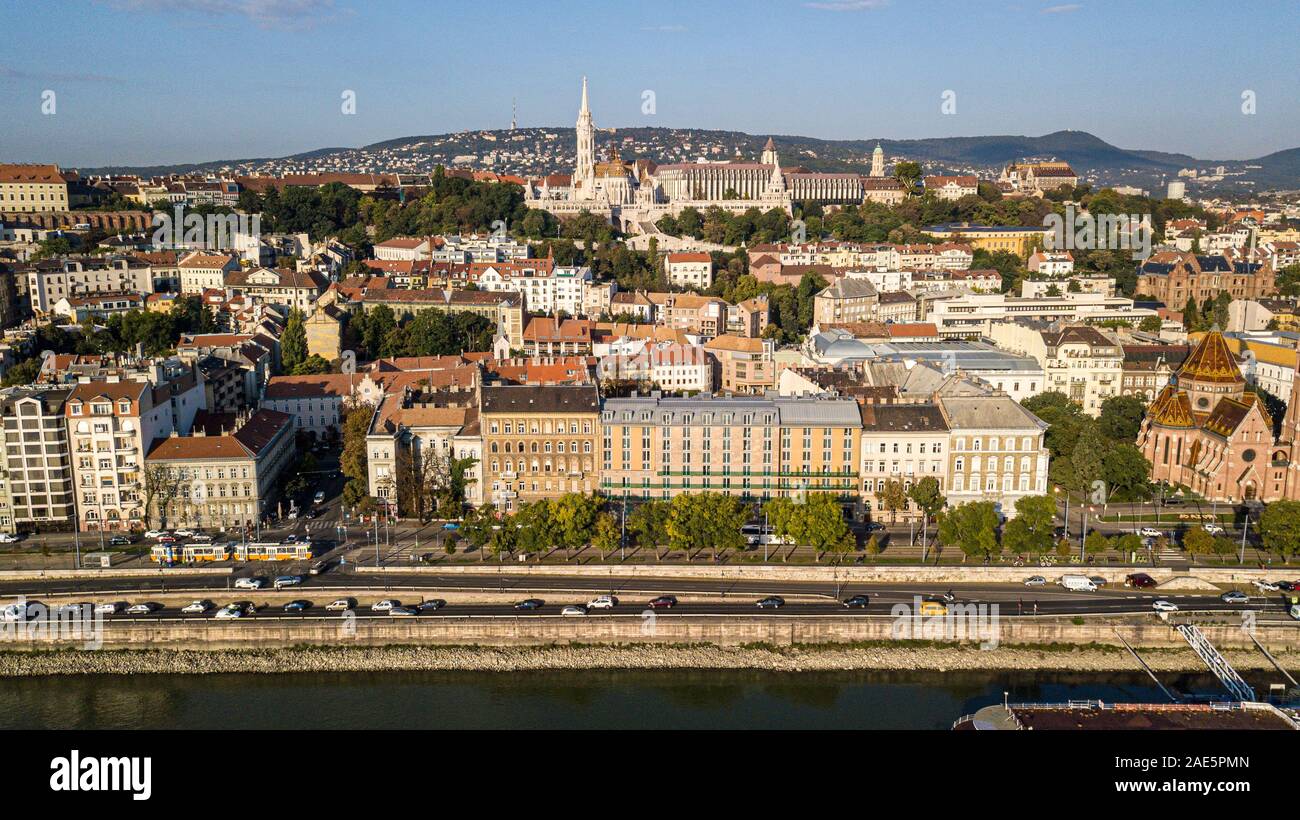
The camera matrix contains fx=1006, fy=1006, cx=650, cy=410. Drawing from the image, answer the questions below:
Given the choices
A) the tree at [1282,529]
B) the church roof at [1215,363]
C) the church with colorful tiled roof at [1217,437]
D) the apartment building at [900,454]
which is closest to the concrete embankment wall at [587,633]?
the tree at [1282,529]

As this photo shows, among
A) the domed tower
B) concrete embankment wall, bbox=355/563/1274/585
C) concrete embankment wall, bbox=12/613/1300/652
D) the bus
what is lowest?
concrete embankment wall, bbox=12/613/1300/652

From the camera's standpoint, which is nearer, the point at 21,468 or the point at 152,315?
the point at 21,468

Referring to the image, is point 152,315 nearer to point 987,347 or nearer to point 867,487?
point 867,487

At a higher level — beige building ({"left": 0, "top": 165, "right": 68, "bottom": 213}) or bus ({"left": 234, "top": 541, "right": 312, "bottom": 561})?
beige building ({"left": 0, "top": 165, "right": 68, "bottom": 213})

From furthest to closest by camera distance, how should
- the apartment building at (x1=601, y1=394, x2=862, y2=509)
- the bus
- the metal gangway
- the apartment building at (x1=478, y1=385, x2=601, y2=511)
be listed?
the apartment building at (x1=478, y1=385, x2=601, y2=511), the apartment building at (x1=601, y1=394, x2=862, y2=509), the bus, the metal gangway

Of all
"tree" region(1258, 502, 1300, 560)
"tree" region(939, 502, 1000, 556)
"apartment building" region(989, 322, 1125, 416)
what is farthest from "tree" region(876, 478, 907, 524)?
"apartment building" region(989, 322, 1125, 416)

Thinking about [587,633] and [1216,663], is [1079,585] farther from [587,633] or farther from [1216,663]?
[587,633]

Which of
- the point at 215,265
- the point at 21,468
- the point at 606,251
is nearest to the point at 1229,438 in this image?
the point at 21,468

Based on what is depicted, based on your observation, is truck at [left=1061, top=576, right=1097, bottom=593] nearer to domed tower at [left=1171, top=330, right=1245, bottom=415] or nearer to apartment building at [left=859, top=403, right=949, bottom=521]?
apartment building at [left=859, top=403, right=949, bottom=521]
